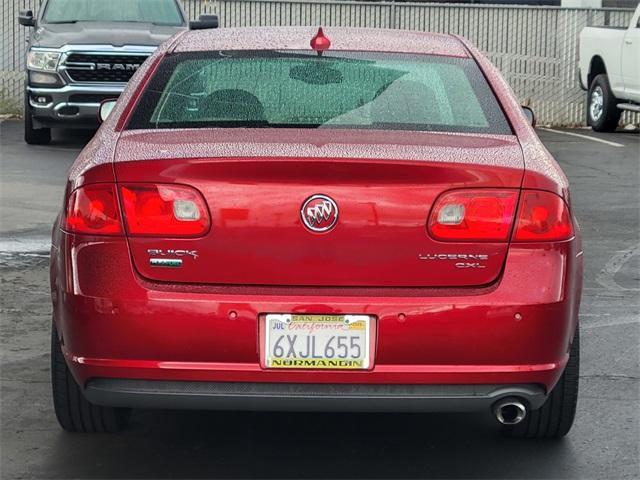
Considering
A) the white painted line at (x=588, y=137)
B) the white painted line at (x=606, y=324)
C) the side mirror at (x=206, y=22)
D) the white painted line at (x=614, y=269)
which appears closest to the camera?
the white painted line at (x=606, y=324)

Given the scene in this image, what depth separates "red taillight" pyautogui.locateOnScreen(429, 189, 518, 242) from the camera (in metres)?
4.88

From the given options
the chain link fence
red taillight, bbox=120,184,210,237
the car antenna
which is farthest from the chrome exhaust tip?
the chain link fence

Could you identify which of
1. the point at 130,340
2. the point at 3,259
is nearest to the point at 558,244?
the point at 130,340

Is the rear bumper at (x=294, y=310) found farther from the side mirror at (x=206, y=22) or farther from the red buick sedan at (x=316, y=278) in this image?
the side mirror at (x=206, y=22)

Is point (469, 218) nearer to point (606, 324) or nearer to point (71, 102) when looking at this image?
point (606, 324)

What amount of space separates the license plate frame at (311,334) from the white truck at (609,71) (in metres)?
15.6

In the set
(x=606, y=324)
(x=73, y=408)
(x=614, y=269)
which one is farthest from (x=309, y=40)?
(x=614, y=269)

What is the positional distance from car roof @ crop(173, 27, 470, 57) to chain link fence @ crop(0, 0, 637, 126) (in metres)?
16.3

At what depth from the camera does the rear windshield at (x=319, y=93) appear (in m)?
5.49

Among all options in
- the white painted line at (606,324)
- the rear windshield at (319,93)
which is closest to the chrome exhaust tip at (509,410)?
the rear windshield at (319,93)

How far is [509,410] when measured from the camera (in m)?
5.10

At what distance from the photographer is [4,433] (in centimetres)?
582

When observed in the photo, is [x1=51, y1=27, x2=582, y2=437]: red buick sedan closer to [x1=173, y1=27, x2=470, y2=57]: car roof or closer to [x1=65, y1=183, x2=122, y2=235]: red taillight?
[x1=65, y1=183, x2=122, y2=235]: red taillight

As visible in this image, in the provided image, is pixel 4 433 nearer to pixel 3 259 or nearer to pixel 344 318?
pixel 344 318
